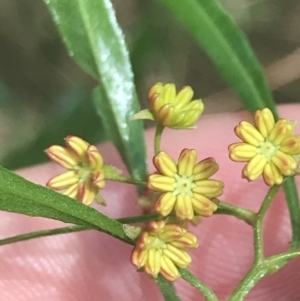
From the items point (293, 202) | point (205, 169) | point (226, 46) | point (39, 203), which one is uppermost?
point (226, 46)

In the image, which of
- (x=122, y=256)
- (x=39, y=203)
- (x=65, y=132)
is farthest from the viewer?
(x=65, y=132)

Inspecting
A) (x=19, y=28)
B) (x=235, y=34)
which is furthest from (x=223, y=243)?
(x=19, y=28)

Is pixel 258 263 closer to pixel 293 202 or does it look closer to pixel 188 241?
pixel 188 241

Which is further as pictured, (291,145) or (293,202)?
(293,202)

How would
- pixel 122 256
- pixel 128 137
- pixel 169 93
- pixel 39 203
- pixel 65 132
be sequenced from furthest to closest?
1. pixel 65 132
2. pixel 122 256
3. pixel 128 137
4. pixel 169 93
5. pixel 39 203

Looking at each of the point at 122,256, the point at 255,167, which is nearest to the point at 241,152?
the point at 255,167

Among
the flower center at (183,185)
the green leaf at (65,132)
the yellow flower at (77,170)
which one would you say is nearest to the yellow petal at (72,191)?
the yellow flower at (77,170)

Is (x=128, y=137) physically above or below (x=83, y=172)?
above

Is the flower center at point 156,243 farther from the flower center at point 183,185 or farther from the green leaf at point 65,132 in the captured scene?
the green leaf at point 65,132
